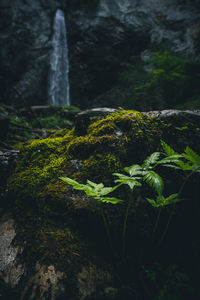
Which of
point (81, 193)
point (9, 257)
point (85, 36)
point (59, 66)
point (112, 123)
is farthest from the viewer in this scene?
point (59, 66)

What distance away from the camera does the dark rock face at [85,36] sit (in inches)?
551

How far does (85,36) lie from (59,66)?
3.83 meters

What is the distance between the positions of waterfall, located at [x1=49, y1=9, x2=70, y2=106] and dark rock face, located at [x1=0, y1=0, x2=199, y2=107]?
20.7 inches

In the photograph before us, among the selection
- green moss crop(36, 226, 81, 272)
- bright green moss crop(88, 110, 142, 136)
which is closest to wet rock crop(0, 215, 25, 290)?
green moss crop(36, 226, 81, 272)

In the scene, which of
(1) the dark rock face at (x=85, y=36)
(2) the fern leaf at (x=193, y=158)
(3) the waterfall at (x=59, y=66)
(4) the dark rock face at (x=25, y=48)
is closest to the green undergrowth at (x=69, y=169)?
(2) the fern leaf at (x=193, y=158)

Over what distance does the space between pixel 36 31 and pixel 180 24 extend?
13.4 meters

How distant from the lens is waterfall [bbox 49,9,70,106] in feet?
51.4

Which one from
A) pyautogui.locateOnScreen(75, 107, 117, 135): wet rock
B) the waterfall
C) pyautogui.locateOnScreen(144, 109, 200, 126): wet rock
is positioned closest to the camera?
pyautogui.locateOnScreen(144, 109, 200, 126): wet rock

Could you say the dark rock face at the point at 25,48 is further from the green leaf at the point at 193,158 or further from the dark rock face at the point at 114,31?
the green leaf at the point at 193,158

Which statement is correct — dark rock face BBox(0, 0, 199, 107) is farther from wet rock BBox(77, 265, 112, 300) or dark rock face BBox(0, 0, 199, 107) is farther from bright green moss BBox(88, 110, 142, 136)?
wet rock BBox(77, 265, 112, 300)

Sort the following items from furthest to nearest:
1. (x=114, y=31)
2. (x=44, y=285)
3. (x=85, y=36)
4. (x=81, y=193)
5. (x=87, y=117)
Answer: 1. (x=85, y=36)
2. (x=114, y=31)
3. (x=87, y=117)
4. (x=81, y=193)
5. (x=44, y=285)

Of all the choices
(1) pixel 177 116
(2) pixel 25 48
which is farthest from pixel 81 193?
(2) pixel 25 48

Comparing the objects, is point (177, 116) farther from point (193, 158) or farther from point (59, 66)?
point (59, 66)

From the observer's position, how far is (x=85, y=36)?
590 inches
